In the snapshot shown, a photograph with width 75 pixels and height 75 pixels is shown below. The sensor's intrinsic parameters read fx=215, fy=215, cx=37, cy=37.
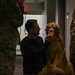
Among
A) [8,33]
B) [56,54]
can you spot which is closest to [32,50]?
[56,54]

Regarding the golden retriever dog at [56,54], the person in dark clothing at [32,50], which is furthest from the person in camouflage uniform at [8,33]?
the golden retriever dog at [56,54]

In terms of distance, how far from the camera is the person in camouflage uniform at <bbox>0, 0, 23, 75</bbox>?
6.70 ft

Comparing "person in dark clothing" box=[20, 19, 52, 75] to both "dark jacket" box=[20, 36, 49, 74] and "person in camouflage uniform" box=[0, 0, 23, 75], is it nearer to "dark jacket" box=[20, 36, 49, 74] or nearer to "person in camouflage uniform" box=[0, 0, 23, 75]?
"dark jacket" box=[20, 36, 49, 74]

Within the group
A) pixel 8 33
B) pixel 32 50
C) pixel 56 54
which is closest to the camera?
pixel 8 33

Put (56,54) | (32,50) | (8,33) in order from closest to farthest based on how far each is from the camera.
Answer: (8,33) → (32,50) → (56,54)

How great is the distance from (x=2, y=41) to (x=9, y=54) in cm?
14

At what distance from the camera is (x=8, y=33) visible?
6.76ft

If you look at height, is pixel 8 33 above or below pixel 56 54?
above

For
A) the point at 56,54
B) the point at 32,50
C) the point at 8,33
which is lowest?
the point at 56,54

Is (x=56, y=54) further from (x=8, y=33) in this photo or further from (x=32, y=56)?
(x=8, y=33)

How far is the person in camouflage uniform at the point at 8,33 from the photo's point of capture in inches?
80.4

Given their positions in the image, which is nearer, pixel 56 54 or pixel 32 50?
Result: pixel 32 50

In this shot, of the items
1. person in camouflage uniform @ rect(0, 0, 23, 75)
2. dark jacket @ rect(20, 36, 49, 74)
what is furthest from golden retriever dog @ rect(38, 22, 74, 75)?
person in camouflage uniform @ rect(0, 0, 23, 75)

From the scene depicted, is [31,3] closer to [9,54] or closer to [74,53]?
[74,53]
